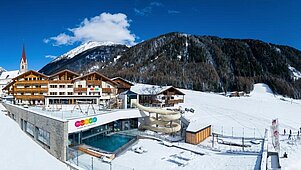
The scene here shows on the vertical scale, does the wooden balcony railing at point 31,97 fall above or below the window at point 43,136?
above

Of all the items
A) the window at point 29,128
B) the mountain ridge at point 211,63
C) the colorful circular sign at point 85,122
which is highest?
the mountain ridge at point 211,63

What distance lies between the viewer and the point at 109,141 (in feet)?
75.0

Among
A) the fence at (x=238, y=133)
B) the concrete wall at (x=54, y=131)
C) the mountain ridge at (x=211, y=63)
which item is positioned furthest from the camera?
the mountain ridge at (x=211, y=63)

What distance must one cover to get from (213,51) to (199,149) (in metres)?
131

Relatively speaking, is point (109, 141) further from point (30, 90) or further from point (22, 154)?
point (30, 90)

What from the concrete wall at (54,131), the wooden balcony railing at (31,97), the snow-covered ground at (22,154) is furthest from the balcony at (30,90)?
the concrete wall at (54,131)

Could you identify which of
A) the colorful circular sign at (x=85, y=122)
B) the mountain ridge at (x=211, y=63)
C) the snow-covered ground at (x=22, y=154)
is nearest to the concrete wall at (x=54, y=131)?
the snow-covered ground at (x=22, y=154)

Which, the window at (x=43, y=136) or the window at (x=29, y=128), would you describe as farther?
the window at (x=29, y=128)

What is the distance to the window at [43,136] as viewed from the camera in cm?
1866

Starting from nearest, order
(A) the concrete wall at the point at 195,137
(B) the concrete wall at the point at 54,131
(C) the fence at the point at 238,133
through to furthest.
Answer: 1. (B) the concrete wall at the point at 54,131
2. (A) the concrete wall at the point at 195,137
3. (C) the fence at the point at 238,133

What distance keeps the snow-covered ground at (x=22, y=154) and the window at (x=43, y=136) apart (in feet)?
2.04

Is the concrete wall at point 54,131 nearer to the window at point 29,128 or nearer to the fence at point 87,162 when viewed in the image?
the window at point 29,128

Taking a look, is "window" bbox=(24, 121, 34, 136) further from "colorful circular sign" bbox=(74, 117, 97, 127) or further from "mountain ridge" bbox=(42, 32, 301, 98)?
"mountain ridge" bbox=(42, 32, 301, 98)

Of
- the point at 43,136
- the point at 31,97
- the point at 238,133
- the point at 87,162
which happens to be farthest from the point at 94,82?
the point at 238,133
